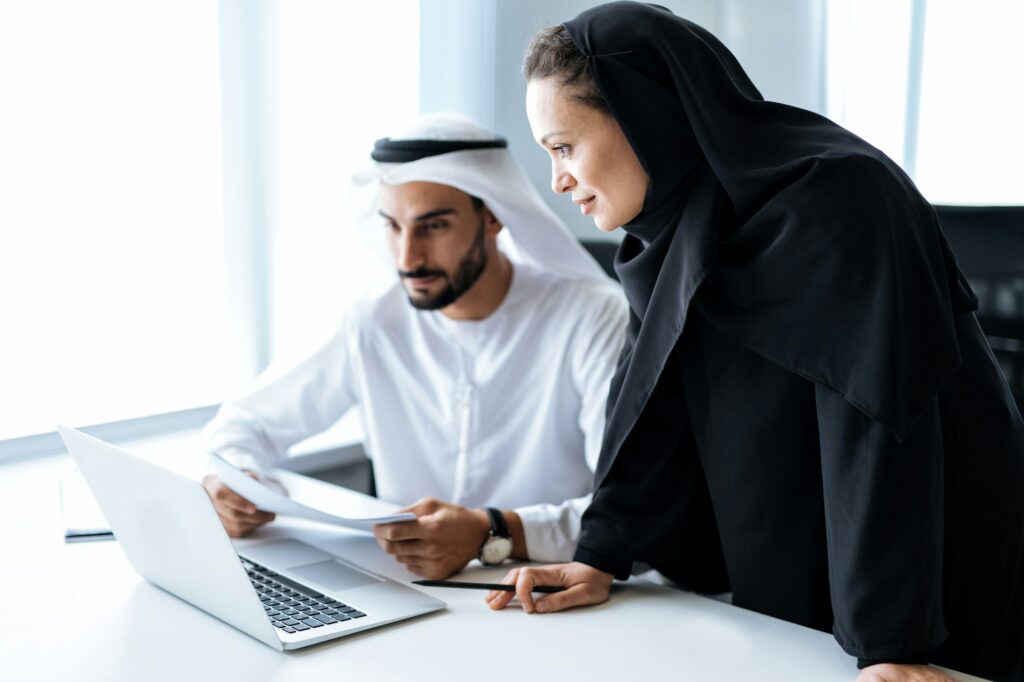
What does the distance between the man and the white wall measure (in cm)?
51

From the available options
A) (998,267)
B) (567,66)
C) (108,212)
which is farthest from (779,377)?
(108,212)

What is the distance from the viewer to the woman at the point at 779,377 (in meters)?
1.13

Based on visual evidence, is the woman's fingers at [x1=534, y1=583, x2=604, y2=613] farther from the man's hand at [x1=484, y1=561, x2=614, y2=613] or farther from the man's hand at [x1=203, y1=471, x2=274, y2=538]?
the man's hand at [x1=203, y1=471, x2=274, y2=538]

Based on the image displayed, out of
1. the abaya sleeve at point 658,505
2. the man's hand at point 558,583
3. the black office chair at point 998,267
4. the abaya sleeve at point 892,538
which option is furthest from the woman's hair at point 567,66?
the black office chair at point 998,267

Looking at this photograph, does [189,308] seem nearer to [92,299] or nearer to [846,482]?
[92,299]

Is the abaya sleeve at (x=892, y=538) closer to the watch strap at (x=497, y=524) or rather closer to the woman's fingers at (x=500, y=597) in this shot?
the woman's fingers at (x=500, y=597)

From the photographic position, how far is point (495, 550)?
5.22ft

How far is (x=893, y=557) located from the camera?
1.14 metres

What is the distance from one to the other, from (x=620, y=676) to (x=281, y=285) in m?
1.77

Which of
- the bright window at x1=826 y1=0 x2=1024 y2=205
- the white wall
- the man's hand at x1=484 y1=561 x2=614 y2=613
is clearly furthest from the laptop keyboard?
the bright window at x1=826 y1=0 x2=1024 y2=205

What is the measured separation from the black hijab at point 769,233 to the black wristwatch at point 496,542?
311 mm

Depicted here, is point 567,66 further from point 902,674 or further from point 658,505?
point 902,674

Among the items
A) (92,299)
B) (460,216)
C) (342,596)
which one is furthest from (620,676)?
(92,299)

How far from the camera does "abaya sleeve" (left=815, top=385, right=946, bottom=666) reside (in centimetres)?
113
